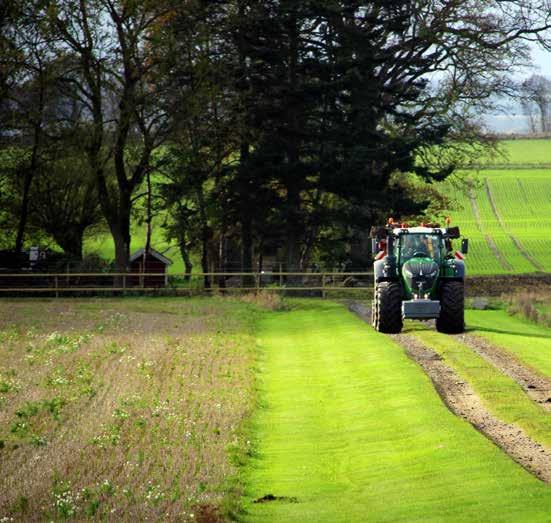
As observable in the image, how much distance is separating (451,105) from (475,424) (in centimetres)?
4291

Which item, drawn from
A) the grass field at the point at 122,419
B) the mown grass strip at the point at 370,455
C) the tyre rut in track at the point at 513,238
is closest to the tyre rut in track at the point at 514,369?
the mown grass strip at the point at 370,455

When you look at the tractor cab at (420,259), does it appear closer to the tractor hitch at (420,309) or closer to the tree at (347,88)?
the tractor hitch at (420,309)

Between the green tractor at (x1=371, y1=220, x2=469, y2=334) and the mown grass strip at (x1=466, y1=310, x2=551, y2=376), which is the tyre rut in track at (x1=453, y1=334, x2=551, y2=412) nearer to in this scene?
the mown grass strip at (x1=466, y1=310, x2=551, y2=376)

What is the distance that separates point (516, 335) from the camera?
115 feet

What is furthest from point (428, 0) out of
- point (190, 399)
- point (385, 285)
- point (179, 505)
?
point (179, 505)

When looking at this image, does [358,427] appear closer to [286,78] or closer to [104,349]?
[104,349]

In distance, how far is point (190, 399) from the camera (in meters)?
22.9

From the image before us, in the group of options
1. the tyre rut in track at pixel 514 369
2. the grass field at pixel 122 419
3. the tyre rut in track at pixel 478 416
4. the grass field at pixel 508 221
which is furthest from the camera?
the grass field at pixel 508 221

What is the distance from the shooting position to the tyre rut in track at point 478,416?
17.1 metres

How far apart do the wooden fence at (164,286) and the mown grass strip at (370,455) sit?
2306cm

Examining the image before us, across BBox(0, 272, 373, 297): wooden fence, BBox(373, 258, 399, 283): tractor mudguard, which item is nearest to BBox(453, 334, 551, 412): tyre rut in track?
BBox(373, 258, 399, 283): tractor mudguard

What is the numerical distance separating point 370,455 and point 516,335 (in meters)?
17.6

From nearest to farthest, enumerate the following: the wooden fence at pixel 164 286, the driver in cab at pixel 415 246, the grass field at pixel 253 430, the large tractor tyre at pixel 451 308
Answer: the grass field at pixel 253 430 → the large tractor tyre at pixel 451 308 → the driver in cab at pixel 415 246 → the wooden fence at pixel 164 286

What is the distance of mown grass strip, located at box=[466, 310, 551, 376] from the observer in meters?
28.7
